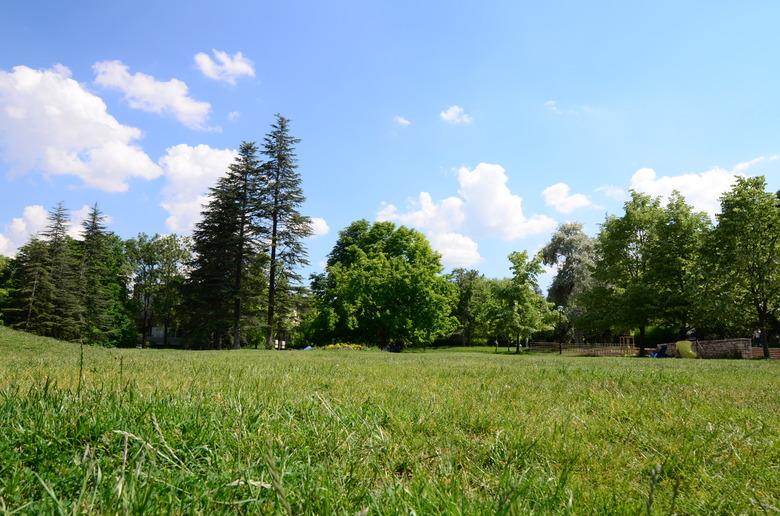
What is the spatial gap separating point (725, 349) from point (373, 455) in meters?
35.0

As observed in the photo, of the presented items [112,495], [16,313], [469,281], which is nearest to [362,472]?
[112,495]

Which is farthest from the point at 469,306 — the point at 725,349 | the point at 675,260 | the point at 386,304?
the point at 725,349

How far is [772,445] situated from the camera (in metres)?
3.38

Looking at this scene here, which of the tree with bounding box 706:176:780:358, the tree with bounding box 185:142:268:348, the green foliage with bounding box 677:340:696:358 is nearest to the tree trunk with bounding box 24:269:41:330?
the tree with bounding box 185:142:268:348

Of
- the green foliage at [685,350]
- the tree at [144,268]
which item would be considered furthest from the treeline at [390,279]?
the tree at [144,268]

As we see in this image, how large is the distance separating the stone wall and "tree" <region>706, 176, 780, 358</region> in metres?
1.48

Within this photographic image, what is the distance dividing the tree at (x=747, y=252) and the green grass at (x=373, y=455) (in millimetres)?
31858

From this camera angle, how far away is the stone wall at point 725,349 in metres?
29.1

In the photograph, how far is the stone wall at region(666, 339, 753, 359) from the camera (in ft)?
95.5

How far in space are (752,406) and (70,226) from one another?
64.4 m

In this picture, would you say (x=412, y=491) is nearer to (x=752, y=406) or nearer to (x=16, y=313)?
(x=752, y=406)

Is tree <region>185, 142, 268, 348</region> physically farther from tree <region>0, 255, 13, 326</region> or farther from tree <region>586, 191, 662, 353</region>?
tree <region>586, 191, 662, 353</region>

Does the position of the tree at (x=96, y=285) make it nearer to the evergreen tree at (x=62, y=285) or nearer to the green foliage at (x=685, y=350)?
the evergreen tree at (x=62, y=285)

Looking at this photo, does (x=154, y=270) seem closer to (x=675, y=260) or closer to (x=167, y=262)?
(x=167, y=262)
